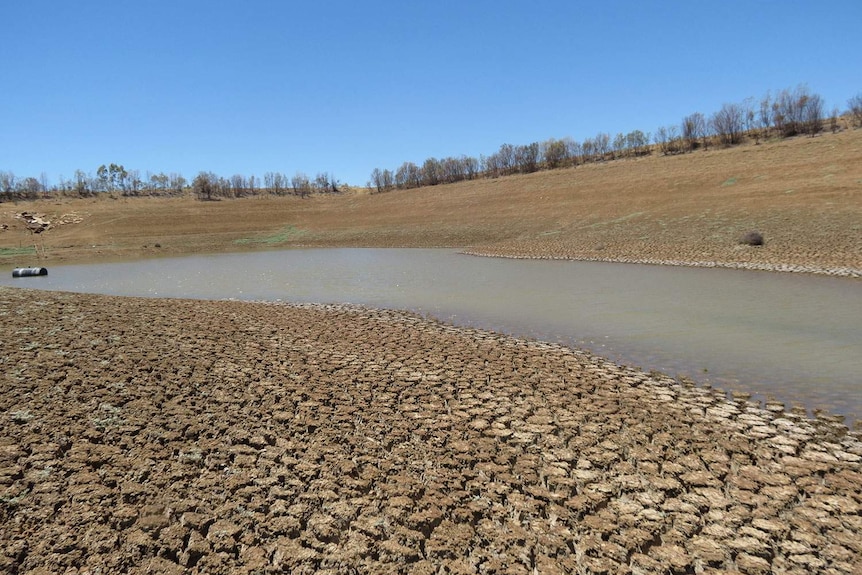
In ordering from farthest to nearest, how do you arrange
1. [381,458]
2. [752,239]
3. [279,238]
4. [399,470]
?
[279,238] < [752,239] < [381,458] < [399,470]

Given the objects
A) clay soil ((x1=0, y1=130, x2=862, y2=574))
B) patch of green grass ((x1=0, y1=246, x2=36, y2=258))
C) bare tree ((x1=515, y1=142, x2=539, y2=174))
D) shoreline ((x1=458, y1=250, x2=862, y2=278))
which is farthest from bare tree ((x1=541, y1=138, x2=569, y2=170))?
clay soil ((x1=0, y1=130, x2=862, y2=574))

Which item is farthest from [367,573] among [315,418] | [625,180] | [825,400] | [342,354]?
[625,180]

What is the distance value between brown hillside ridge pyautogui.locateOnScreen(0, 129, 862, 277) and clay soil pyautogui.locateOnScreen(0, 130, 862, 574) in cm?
1425

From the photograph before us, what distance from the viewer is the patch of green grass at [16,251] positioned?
3981cm

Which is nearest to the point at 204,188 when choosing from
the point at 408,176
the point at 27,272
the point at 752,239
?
the point at 408,176

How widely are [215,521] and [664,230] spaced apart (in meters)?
29.4

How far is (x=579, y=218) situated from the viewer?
36750 millimetres

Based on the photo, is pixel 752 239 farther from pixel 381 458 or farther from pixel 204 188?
pixel 204 188

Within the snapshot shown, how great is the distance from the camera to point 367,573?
3010mm

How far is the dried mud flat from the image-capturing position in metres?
3.14

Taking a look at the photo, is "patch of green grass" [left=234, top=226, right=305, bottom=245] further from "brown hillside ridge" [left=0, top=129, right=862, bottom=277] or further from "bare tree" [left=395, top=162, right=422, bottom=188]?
"bare tree" [left=395, top=162, right=422, bottom=188]

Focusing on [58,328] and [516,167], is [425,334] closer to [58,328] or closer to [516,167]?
[58,328]

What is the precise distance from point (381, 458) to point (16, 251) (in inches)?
2055

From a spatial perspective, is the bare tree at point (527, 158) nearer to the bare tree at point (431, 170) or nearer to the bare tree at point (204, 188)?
the bare tree at point (431, 170)
